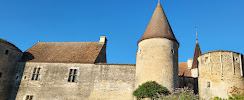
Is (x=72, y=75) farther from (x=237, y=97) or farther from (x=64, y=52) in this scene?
(x=237, y=97)

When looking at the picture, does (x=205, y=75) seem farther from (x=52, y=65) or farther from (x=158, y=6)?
(x=52, y=65)

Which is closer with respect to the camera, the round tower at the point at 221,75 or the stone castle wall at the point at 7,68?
the round tower at the point at 221,75

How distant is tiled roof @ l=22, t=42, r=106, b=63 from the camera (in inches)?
789

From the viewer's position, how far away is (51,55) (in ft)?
69.3

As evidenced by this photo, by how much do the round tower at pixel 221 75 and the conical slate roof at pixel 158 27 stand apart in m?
4.06

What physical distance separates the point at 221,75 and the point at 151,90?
6492 millimetres

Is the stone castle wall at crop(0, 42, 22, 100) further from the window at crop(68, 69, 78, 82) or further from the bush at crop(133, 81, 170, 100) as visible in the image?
the bush at crop(133, 81, 170, 100)

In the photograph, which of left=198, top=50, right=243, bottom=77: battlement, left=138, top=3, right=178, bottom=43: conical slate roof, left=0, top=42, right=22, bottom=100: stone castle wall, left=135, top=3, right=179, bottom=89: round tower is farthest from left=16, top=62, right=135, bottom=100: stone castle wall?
left=198, top=50, right=243, bottom=77: battlement

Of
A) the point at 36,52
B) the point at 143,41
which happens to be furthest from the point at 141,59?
the point at 36,52

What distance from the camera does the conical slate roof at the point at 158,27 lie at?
1730 cm

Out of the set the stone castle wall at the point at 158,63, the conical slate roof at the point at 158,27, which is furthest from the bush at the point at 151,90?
the conical slate roof at the point at 158,27

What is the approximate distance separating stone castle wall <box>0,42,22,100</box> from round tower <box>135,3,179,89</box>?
42.0 ft

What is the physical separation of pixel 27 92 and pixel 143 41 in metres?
12.2

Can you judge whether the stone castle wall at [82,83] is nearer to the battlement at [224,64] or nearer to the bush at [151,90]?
the bush at [151,90]
